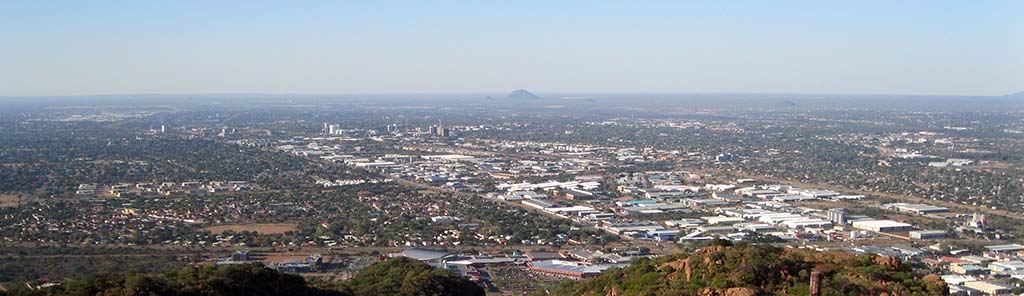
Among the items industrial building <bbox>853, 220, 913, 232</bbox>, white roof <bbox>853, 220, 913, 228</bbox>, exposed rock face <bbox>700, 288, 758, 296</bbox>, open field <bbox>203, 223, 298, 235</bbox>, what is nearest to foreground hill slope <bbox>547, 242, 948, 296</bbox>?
exposed rock face <bbox>700, 288, 758, 296</bbox>

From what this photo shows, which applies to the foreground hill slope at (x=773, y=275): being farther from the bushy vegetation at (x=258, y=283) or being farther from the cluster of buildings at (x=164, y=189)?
the cluster of buildings at (x=164, y=189)

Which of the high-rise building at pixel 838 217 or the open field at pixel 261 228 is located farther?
the high-rise building at pixel 838 217

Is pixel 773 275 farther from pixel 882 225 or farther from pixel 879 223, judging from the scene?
pixel 879 223

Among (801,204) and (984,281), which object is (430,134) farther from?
(984,281)

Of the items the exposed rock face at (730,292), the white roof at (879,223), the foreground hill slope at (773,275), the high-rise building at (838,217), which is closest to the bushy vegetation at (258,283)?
the foreground hill slope at (773,275)

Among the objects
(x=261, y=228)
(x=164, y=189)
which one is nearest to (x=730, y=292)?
(x=261, y=228)

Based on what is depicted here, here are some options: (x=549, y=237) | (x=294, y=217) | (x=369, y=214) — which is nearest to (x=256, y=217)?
(x=294, y=217)
